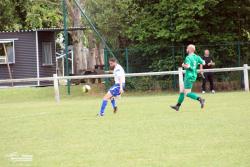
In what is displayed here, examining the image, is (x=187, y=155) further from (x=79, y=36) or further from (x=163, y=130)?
(x=79, y=36)

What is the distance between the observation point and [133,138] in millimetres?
13117

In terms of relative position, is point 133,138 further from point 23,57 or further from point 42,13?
point 42,13

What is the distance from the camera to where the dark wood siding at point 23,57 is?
42.7 m

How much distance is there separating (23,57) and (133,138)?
30.6 m

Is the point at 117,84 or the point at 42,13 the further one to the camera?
the point at 42,13

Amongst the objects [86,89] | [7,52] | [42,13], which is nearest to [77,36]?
[42,13]

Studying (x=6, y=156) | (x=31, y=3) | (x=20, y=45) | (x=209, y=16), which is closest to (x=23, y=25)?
(x=31, y=3)

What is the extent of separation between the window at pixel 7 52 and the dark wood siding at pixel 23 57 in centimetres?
26

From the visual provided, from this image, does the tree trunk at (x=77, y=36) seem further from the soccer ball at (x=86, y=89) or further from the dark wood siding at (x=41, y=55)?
the soccer ball at (x=86, y=89)

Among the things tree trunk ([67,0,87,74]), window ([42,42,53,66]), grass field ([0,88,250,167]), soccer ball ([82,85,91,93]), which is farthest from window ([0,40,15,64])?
grass field ([0,88,250,167])

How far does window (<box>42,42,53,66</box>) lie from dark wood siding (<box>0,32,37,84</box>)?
118 centimetres

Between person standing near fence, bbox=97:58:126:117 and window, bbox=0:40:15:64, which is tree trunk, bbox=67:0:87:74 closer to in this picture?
window, bbox=0:40:15:64

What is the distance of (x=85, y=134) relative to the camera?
46.8 feet

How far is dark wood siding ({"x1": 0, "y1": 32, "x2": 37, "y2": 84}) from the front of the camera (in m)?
42.7
